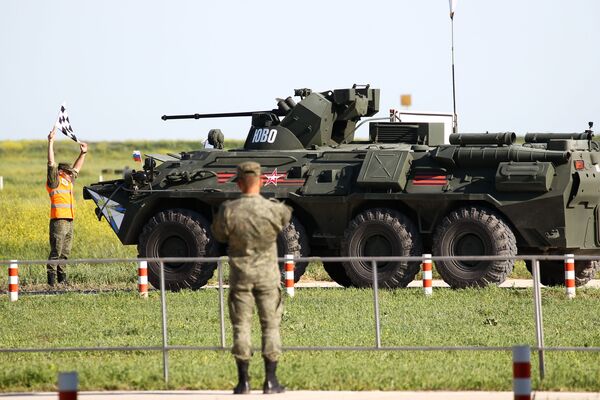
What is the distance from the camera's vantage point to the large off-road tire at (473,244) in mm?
24312

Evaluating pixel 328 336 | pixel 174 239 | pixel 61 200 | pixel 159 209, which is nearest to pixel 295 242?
pixel 174 239

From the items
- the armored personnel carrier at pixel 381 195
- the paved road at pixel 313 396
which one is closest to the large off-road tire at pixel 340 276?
the armored personnel carrier at pixel 381 195

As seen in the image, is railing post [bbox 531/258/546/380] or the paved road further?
railing post [bbox 531/258/546/380]

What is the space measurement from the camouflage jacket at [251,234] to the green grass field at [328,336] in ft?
4.61

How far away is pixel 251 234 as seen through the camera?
13.9 meters

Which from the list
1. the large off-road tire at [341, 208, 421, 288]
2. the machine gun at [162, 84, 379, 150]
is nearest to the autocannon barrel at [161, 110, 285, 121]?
the machine gun at [162, 84, 379, 150]

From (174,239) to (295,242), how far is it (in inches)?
86.4

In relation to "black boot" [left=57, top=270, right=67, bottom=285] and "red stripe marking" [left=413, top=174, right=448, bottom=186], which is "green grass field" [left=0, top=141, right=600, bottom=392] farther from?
"black boot" [left=57, top=270, right=67, bottom=285]

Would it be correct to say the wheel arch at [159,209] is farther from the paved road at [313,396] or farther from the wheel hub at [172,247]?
the paved road at [313,396]

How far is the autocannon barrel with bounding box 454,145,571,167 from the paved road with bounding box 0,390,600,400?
10.6 meters

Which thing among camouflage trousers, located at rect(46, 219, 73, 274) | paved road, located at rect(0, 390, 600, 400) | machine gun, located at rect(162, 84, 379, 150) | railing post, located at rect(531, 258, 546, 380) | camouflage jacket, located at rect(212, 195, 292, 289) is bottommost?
paved road, located at rect(0, 390, 600, 400)

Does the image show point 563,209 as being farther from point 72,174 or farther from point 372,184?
point 72,174

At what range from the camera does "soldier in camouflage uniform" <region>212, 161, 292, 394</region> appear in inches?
547

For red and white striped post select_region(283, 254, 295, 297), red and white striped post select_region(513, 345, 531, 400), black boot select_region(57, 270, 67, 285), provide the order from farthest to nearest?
1. black boot select_region(57, 270, 67, 285)
2. red and white striped post select_region(283, 254, 295, 297)
3. red and white striped post select_region(513, 345, 531, 400)
